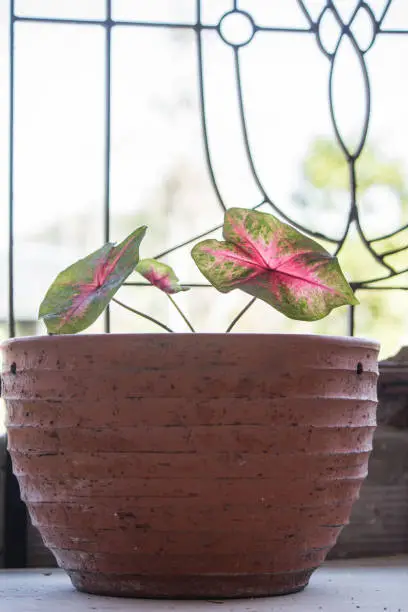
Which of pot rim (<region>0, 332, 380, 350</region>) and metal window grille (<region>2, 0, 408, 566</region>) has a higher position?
metal window grille (<region>2, 0, 408, 566</region>)

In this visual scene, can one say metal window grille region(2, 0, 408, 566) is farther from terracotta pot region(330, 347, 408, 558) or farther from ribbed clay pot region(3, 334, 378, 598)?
ribbed clay pot region(3, 334, 378, 598)

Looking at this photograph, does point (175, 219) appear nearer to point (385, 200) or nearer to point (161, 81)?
point (161, 81)

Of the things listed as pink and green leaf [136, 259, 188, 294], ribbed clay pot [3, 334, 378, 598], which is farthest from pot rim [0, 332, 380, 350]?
pink and green leaf [136, 259, 188, 294]

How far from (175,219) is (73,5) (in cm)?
36

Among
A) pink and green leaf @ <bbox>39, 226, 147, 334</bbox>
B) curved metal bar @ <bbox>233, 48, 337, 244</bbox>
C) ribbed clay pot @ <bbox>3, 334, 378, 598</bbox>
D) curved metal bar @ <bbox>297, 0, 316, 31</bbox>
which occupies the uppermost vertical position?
curved metal bar @ <bbox>297, 0, 316, 31</bbox>

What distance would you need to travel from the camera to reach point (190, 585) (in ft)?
2.89

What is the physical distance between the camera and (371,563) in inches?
48.8

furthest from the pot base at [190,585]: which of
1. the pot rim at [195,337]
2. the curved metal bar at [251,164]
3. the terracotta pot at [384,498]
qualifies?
the curved metal bar at [251,164]

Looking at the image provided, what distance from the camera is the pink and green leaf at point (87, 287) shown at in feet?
3.03

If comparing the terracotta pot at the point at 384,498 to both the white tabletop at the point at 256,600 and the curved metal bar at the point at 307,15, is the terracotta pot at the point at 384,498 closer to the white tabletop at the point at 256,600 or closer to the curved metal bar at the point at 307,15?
the white tabletop at the point at 256,600

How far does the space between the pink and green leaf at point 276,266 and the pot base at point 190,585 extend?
0.27m

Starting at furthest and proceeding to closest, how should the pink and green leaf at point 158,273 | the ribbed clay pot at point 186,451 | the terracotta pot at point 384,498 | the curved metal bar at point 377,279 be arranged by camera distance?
the curved metal bar at point 377,279 → the terracotta pot at point 384,498 → the pink and green leaf at point 158,273 → the ribbed clay pot at point 186,451

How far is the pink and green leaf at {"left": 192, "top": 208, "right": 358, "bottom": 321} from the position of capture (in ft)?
3.06

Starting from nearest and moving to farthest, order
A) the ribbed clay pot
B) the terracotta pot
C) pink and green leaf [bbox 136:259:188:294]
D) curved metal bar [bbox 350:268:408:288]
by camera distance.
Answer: the ribbed clay pot → pink and green leaf [bbox 136:259:188:294] → the terracotta pot → curved metal bar [bbox 350:268:408:288]
